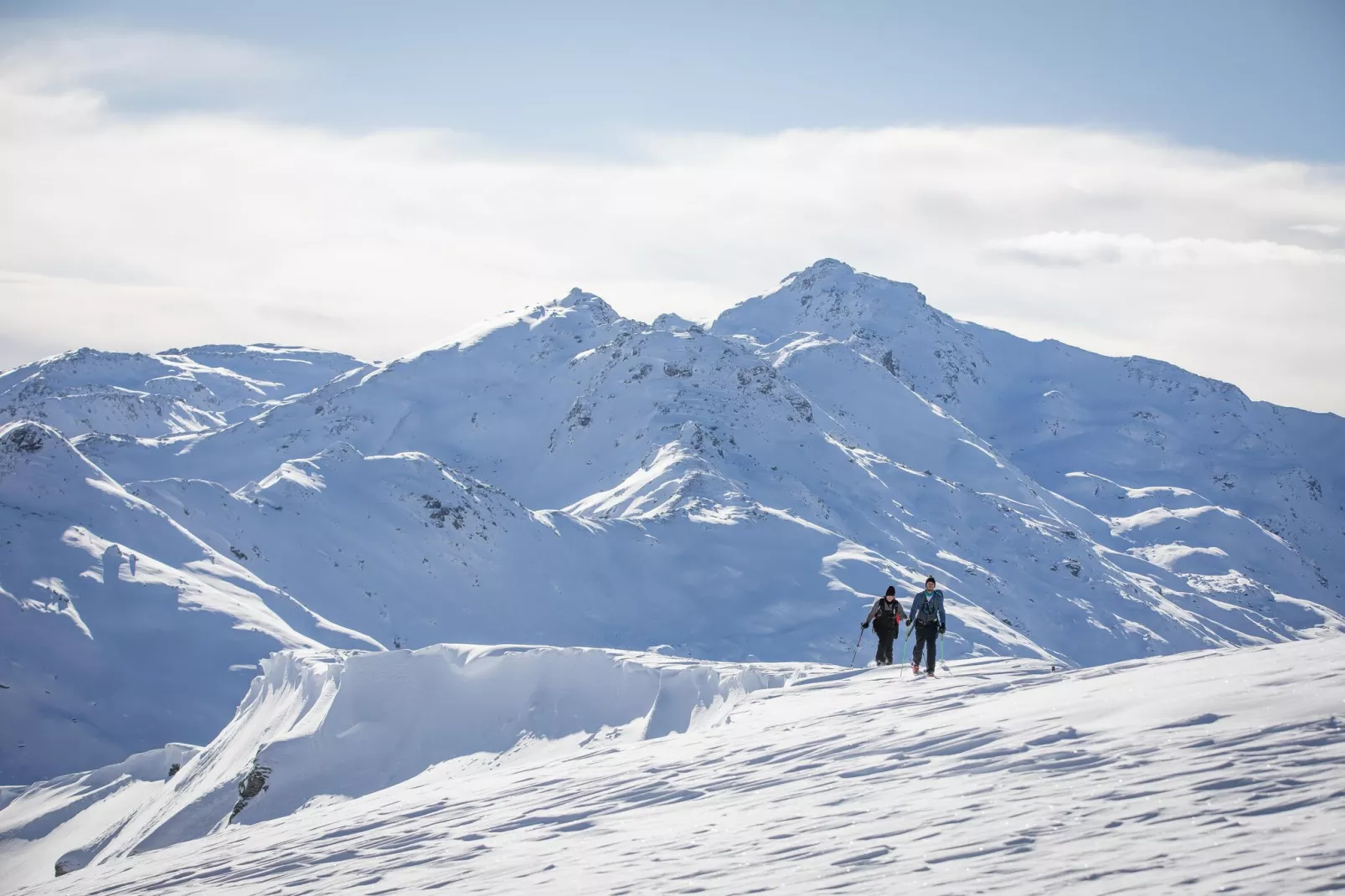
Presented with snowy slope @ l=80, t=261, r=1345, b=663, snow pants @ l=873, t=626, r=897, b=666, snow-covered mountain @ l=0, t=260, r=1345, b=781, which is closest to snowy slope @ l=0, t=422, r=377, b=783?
snow-covered mountain @ l=0, t=260, r=1345, b=781

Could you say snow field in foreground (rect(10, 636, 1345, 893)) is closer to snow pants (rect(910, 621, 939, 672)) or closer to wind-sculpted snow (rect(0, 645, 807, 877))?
snow pants (rect(910, 621, 939, 672))

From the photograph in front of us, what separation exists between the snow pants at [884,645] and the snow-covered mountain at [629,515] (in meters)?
36.1

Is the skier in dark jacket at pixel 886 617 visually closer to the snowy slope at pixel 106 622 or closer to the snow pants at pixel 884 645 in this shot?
the snow pants at pixel 884 645

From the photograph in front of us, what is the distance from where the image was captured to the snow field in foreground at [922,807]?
398 inches

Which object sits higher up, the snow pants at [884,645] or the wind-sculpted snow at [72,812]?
the snow pants at [884,645]

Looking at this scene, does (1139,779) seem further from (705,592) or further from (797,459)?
(797,459)

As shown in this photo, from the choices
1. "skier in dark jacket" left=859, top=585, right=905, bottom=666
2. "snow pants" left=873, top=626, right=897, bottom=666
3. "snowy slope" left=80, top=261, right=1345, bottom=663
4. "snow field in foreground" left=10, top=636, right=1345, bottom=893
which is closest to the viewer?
"snow field in foreground" left=10, top=636, right=1345, bottom=893

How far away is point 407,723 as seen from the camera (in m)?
32.7

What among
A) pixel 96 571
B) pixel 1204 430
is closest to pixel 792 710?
pixel 96 571

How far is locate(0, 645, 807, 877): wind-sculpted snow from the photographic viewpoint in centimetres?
2933

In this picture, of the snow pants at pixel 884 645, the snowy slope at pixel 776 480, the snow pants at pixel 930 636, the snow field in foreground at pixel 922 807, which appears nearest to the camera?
the snow field in foreground at pixel 922 807

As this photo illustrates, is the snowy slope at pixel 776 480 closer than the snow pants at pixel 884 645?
No

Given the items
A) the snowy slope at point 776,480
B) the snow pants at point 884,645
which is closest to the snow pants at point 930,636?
the snow pants at point 884,645

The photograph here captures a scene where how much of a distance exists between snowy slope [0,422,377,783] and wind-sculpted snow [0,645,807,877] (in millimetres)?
11743
